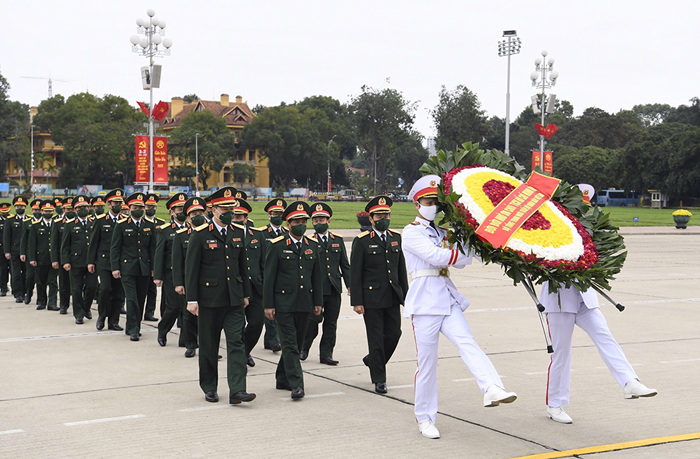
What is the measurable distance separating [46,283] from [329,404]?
27.2 ft

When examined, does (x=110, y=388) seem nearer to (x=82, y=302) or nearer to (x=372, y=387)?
(x=372, y=387)

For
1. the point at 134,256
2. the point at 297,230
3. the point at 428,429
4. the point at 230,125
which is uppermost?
the point at 230,125

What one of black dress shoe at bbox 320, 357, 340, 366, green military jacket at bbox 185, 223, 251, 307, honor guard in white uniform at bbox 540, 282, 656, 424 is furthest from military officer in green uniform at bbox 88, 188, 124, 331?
honor guard in white uniform at bbox 540, 282, 656, 424

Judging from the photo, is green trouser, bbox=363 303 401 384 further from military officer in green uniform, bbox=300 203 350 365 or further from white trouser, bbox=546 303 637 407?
white trouser, bbox=546 303 637 407

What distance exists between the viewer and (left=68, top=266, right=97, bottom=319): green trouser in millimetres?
11680

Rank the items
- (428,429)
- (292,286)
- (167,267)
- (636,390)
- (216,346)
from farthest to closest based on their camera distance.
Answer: (167,267), (292,286), (216,346), (428,429), (636,390)

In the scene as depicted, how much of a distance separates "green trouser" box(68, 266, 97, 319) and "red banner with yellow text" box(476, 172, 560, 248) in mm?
7544

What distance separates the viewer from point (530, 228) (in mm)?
5906

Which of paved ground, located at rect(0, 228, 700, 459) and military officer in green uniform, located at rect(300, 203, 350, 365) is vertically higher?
military officer in green uniform, located at rect(300, 203, 350, 365)

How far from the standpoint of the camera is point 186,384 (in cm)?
771

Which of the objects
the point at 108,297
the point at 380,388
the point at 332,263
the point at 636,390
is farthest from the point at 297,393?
the point at 108,297

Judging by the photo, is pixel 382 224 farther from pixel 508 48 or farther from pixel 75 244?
pixel 508 48

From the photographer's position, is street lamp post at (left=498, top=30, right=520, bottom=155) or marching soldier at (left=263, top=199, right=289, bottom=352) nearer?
marching soldier at (left=263, top=199, right=289, bottom=352)

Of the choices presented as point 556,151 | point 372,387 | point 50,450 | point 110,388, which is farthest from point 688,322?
point 556,151
